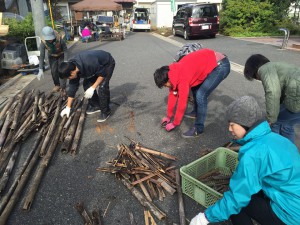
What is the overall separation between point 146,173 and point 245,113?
1.82 meters

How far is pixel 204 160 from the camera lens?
132 inches

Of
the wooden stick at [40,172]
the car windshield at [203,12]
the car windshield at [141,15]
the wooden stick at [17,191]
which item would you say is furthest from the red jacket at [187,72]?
the car windshield at [141,15]

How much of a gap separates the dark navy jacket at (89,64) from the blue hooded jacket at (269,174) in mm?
3455

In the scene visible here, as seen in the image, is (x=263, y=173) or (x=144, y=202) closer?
(x=263, y=173)

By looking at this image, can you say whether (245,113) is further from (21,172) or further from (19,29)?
(19,29)

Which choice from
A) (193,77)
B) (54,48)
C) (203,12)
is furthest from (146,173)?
(203,12)

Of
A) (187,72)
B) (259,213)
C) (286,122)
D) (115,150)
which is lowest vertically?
(115,150)

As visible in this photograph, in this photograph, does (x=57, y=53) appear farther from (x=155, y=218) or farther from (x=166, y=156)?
(x=155, y=218)

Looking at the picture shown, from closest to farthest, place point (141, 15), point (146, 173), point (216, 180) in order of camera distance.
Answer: point (216, 180) < point (146, 173) < point (141, 15)

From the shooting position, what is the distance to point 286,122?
3.55 metres

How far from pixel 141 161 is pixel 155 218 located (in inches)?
37.7

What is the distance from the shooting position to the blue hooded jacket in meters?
1.86

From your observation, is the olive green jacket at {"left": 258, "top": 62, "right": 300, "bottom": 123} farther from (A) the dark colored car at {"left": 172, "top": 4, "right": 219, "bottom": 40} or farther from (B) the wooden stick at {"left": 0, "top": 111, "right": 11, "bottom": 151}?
(A) the dark colored car at {"left": 172, "top": 4, "right": 219, "bottom": 40}

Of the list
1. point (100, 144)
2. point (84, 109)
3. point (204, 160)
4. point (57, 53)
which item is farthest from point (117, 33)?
point (204, 160)
